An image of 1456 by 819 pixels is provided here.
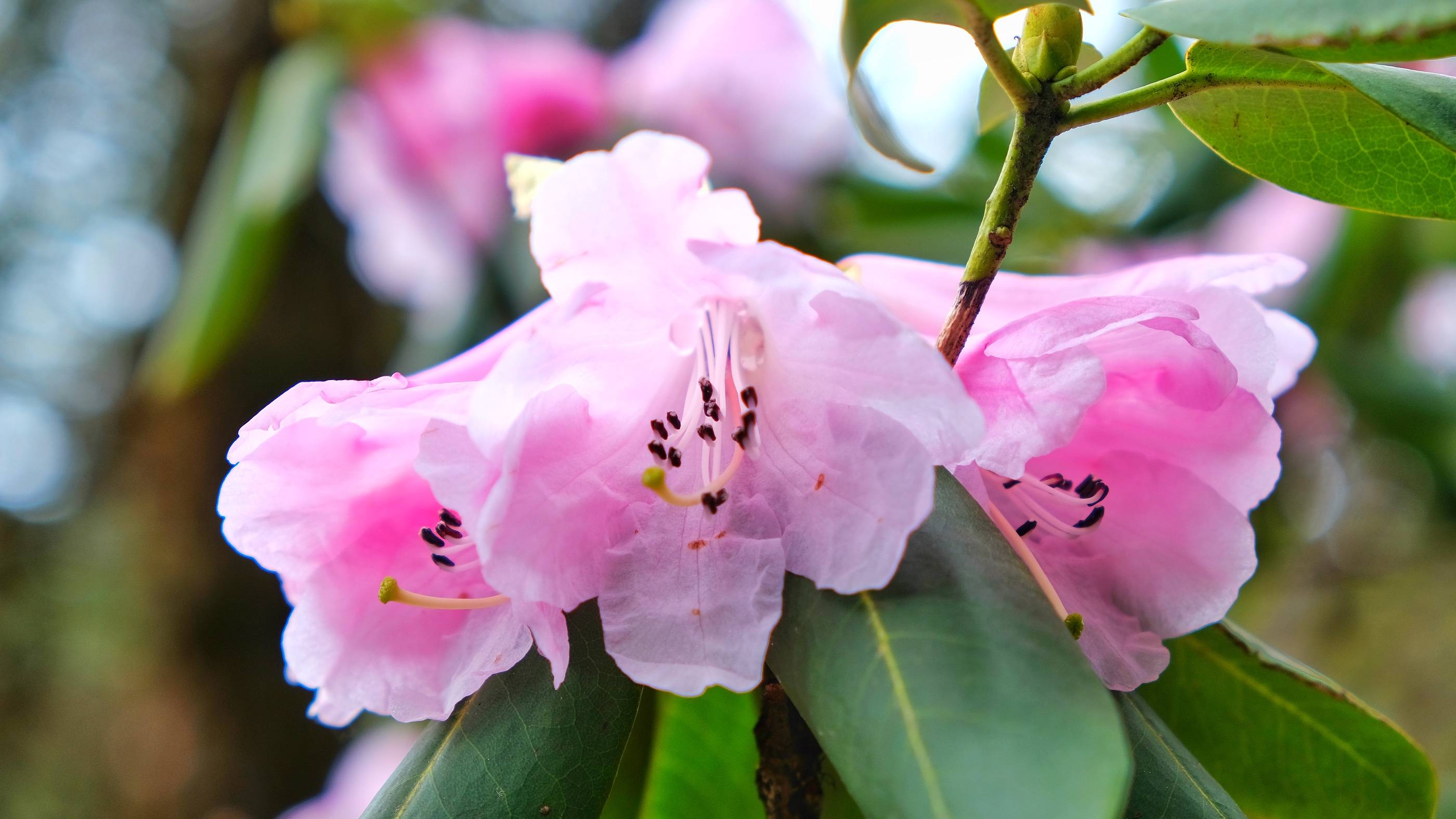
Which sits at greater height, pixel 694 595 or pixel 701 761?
pixel 694 595

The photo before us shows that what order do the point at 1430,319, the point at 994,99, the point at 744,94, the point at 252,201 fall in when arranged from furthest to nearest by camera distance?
the point at 1430,319 < the point at 744,94 < the point at 252,201 < the point at 994,99

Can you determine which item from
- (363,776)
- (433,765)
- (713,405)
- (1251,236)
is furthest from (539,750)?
(1251,236)

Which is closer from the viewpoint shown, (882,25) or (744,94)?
(882,25)

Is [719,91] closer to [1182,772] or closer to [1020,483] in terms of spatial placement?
[1020,483]

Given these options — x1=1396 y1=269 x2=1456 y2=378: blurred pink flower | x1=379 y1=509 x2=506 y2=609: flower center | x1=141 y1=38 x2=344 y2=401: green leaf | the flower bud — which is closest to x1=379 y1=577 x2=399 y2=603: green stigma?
x1=379 y1=509 x2=506 y2=609: flower center

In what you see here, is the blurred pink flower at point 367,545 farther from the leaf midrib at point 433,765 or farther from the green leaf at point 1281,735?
the green leaf at point 1281,735

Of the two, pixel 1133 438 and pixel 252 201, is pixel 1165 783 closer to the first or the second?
pixel 1133 438

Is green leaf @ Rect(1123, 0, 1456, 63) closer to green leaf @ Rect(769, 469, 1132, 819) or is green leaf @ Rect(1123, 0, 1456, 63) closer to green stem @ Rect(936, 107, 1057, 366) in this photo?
green stem @ Rect(936, 107, 1057, 366)

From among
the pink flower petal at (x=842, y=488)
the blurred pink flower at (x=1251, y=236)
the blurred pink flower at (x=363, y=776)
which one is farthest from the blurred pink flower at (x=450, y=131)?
the pink flower petal at (x=842, y=488)
